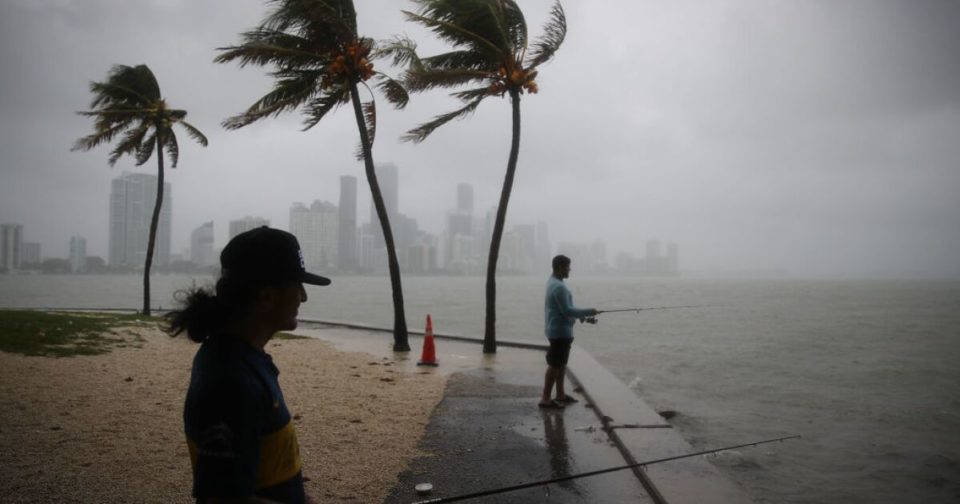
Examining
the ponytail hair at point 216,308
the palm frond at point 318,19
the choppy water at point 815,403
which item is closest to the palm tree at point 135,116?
the palm frond at point 318,19

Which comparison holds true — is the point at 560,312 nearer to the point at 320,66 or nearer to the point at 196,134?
the point at 320,66

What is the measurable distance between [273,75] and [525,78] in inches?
219

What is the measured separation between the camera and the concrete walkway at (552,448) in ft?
12.9

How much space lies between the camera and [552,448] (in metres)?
4.96

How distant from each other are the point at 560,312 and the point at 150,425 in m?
4.56

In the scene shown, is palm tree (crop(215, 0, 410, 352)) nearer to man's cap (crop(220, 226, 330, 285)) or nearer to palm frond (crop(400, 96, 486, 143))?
palm frond (crop(400, 96, 486, 143))

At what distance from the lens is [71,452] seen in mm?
4492

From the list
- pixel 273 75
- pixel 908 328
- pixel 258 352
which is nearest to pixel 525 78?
pixel 273 75

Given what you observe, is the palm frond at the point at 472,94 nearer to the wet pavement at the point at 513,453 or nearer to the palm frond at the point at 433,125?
the palm frond at the point at 433,125

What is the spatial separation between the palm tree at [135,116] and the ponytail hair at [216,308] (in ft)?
63.4

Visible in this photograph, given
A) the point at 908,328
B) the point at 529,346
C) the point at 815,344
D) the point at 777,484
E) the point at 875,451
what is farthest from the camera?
the point at 908,328

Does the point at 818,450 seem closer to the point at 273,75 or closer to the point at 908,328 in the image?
the point at 273,75

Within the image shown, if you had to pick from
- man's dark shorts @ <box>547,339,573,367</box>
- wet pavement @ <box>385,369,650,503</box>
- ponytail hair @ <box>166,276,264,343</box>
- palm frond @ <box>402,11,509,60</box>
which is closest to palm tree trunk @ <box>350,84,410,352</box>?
palm frond @ <box>402,11,509,60</box>

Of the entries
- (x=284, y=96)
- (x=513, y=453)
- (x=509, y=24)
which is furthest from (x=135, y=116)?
(x=513, y=453)
